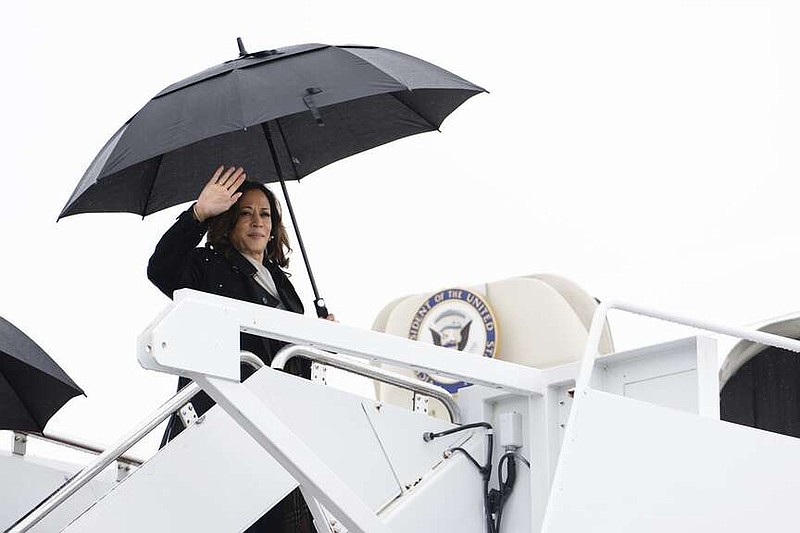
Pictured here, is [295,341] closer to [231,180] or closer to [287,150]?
[231,180]

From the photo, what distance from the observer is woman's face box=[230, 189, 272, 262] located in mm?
A: 5141

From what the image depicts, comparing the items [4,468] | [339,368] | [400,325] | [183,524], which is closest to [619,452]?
[339,368]

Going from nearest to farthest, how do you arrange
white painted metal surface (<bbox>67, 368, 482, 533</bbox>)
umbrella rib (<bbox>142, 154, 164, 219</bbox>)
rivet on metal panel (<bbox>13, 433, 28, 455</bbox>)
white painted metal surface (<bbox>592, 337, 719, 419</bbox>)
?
white painted metal surface (<bbox>592, 337, 719, 419</bbox>) → white painted metal surface (<bbox>67, 368, 482, 533</bbox>) → umbrella rib (<bbox>142, 154, 164, 219</bbox>) → rivet on metal panel (<bbox>13, 433, 28, 455</bbox>)

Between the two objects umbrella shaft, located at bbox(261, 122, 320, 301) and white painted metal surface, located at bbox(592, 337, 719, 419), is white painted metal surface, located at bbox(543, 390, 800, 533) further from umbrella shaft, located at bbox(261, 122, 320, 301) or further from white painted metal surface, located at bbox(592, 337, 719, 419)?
umbrella shaft, located at bbox(261, 122, 320, 301)

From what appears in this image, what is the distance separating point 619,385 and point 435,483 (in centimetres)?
67

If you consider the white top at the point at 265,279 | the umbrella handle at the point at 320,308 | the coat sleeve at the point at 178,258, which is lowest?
the umbrella handle at the point at 320,308

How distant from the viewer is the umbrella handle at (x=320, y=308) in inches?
209

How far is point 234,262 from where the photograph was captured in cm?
502

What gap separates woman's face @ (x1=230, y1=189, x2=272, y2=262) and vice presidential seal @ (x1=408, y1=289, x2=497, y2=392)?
1464 mm

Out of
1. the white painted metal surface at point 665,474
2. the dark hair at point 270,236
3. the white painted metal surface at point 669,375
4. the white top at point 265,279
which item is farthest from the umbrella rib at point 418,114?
A: the white painted metal surface at point 665,474

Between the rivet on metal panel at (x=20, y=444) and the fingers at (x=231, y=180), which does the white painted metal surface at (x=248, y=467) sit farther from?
the rivet on metal panel at (x=20, y=444)

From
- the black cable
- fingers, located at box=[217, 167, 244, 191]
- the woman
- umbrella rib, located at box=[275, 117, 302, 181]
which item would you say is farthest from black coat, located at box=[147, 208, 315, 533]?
umbrella rib, located at box=[275, 117, 302, 181]

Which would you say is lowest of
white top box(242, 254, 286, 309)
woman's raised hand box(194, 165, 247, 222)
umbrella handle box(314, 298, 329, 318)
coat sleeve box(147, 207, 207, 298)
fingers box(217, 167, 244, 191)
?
umbrella handle box(314, 298, 329, 318)

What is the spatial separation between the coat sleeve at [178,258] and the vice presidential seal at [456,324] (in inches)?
67.3
